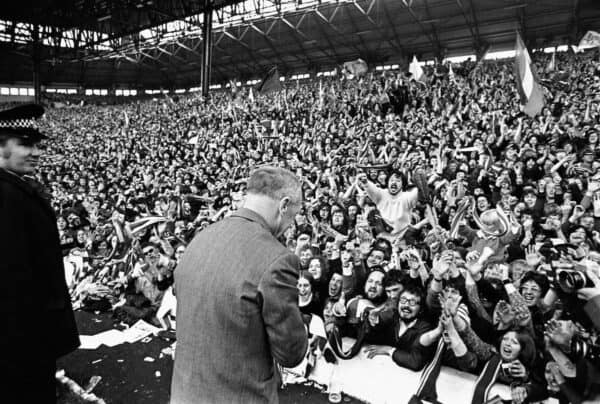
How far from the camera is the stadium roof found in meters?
21.8

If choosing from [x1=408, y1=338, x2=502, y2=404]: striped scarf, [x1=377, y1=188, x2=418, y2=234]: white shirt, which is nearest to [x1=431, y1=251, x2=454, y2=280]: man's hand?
[x1=408, y1=338, x2=502, y2=404]: striped scarf

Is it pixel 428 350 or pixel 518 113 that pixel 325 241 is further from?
pixel 518 113

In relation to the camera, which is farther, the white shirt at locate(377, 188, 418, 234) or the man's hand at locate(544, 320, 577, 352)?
the white shirt at locate(377, 188, 418, 234)

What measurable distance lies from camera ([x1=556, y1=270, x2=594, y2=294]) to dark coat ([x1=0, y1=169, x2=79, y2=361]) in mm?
3044

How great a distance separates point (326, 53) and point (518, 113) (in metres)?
23.1

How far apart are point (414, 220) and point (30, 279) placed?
496cm

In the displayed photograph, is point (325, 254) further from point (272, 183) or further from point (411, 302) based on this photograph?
point (272, 183)

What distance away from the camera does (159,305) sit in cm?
456

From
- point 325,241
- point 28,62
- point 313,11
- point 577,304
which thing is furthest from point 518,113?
point 28,62

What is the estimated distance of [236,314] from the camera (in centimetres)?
125

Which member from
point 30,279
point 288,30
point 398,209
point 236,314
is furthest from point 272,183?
point 288,30

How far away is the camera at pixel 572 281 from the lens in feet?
9.23

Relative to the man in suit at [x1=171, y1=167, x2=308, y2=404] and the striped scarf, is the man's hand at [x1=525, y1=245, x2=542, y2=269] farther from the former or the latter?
the man in suit at [x1=171, y1=167, x2=308, y2=404]

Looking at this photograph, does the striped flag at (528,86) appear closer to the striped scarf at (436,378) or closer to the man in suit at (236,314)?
the striped scarf at (436,378)
